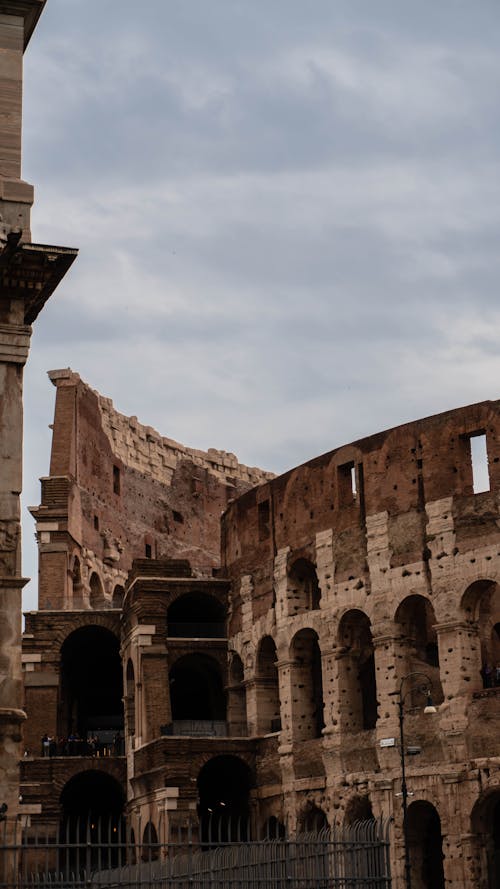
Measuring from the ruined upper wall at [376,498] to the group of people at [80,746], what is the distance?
5886 millimetres

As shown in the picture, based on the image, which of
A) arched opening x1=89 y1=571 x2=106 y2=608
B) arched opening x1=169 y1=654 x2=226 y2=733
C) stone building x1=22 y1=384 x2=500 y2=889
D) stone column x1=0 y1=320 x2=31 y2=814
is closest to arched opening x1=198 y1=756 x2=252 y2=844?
stone building x1=22 y1=384 x2=500 y2=889

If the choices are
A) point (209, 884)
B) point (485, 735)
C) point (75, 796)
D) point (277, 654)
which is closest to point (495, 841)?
point (485, 735)

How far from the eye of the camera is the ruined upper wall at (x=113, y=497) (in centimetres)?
4328

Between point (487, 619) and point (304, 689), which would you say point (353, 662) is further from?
point (487, 619)

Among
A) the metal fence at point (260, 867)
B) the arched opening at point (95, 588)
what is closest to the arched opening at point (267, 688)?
the arched opening at point (95, 588)

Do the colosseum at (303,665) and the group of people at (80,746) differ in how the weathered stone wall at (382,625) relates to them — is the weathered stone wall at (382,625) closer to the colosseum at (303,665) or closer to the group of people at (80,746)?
the colosseum at (303,665)

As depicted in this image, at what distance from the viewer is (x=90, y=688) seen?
44.3 m

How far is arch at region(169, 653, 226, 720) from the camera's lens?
128ft

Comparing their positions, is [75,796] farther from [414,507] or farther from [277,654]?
[414,507]

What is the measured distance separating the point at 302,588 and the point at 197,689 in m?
8.34

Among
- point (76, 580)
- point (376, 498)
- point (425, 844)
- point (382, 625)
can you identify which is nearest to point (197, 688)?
point (76, 580)

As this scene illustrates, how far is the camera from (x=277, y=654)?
35438 millimetres

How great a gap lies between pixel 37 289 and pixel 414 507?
54.2 ft

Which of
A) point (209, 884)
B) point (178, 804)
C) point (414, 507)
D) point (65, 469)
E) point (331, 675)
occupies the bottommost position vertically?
point (209, 884)
